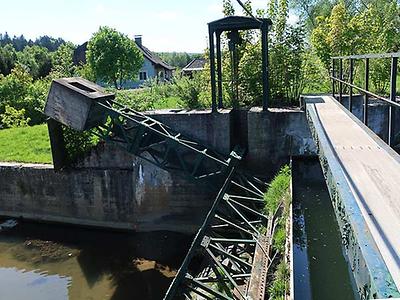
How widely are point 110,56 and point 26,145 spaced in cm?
1861

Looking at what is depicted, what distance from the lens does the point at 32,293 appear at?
9.45 meters

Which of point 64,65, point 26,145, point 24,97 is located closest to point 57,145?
point 26,145

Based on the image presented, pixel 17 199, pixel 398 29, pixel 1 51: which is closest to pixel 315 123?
pixel 17 199

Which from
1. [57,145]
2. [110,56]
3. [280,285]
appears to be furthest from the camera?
[110,56]

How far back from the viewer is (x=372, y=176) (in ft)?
10.9

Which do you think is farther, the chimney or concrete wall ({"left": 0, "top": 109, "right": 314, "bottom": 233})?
the chimney

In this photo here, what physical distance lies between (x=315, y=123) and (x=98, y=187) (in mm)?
7444

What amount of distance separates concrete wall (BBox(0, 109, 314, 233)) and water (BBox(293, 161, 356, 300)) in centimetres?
281

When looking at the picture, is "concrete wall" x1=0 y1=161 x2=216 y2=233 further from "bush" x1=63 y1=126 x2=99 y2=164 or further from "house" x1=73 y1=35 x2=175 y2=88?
"house" x1=73 y1=35 x2=175 y2=88

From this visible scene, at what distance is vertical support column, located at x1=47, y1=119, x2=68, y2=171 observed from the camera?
11578 mm

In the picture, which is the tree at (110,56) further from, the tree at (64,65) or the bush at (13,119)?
the bush at (13,119)

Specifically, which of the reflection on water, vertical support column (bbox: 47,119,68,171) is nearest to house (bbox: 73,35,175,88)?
vertical support column (bbox: 47,119,68,171)

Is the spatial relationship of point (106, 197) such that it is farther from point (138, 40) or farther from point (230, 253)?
point (138, 40)

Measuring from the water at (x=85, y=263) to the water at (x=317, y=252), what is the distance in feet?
13.6
